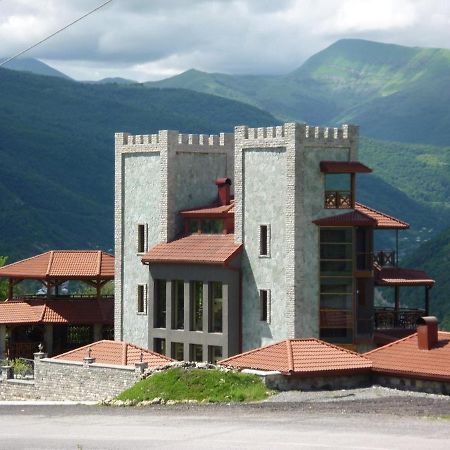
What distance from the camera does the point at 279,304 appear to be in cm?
5641

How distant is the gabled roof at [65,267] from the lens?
2665 inches

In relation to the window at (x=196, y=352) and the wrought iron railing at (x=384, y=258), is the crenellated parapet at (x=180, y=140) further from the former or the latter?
the window at (x=196, y=352)

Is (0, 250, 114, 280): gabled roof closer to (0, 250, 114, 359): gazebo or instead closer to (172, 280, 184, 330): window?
(0, 250, 114, 359): gazebo

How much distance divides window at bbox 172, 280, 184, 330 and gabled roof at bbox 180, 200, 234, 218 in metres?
3.21

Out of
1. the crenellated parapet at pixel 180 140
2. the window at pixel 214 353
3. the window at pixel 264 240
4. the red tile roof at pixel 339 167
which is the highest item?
the crenellated parapet at pixel 180 140

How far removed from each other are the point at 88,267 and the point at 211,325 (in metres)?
12.2

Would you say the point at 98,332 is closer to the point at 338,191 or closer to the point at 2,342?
the point at 2,342

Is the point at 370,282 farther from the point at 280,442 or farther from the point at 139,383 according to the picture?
the point at 280,442

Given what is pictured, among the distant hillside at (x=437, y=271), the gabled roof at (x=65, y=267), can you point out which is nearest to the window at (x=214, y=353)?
the gabled roof at (x=65, y=267)

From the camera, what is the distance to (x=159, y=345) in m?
61.4

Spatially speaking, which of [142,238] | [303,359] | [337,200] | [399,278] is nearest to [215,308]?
[337,200]

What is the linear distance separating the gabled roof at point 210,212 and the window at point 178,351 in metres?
5.72

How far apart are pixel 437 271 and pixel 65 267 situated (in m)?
68.6

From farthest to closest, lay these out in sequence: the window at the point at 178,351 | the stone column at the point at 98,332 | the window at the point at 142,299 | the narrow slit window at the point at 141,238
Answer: the stone column at the point at 98,332 < the narrow slit window at the point at 141,238 < the window at the point at 142,299 < the window at the point at 178,351
